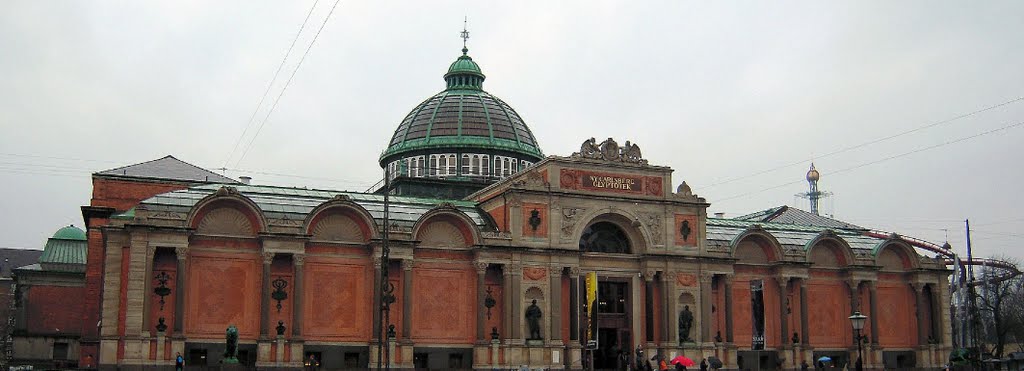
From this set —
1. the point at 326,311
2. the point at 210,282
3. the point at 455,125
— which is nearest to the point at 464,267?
the point at 326,311

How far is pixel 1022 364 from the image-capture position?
61.1m

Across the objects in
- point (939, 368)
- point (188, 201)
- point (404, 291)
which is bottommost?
point (939, 368)

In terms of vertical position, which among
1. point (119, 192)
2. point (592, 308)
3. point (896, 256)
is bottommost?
point (592, 308)

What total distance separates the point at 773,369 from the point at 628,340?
11.4 m

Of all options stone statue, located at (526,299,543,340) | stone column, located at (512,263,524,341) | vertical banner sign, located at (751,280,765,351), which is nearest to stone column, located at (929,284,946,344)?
vertical banner sign, located at (751,280,765,351)

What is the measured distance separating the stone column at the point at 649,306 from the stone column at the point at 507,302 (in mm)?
9257

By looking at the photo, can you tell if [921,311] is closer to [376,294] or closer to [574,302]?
[574,302]

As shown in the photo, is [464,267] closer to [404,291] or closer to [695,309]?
[404,291]

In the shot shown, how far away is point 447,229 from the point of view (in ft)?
197

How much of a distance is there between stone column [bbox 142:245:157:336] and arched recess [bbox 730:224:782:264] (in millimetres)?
36627

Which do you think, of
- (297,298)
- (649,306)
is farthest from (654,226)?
(297,298)

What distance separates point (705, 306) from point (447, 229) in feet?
57.7

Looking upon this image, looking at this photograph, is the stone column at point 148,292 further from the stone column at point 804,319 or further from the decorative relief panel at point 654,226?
the stone column at point 804,319

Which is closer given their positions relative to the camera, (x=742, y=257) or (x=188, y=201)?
(x=188, y=201)
